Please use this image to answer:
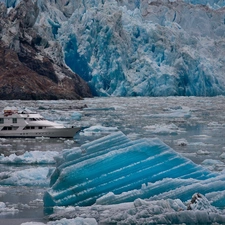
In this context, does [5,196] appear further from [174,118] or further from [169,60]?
[169,60]

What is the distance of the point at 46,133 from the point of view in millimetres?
25141

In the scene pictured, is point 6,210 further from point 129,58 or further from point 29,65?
point 129,58

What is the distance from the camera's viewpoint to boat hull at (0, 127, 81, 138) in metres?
25.0

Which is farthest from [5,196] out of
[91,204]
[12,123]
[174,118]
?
[174,118]

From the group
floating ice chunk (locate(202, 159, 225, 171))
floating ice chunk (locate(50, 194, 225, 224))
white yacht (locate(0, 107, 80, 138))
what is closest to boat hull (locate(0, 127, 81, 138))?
white yacht (locate(0, 107, 80, 138))

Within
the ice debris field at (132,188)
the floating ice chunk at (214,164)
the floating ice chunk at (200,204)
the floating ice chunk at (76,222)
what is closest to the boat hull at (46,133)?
the floating ice chunk at (214,164)

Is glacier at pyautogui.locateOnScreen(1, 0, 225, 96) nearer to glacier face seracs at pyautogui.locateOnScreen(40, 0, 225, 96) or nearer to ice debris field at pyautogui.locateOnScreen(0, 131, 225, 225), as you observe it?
glacier face seracs at pyautogui.locateOnScreen(40, 0, 225, 96)

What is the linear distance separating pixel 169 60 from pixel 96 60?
1039 centimetres

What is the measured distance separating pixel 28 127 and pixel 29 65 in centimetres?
5234

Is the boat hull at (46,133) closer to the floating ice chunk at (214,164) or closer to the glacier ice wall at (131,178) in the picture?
the floating ice chunk at (214,164)

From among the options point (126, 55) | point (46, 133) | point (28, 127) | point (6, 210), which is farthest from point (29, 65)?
point (6, 210)

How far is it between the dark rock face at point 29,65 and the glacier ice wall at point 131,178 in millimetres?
59253

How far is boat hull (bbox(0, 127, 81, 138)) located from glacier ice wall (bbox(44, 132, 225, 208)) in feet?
47.0

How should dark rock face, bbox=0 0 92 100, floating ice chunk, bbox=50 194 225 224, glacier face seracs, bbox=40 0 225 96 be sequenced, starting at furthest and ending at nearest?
1. glacier face seracs, bbox=40 0 225 96
2. dark rock face, bbox=0 0 92 100
3. floating ice chunk, bbox=50 194 225 224
